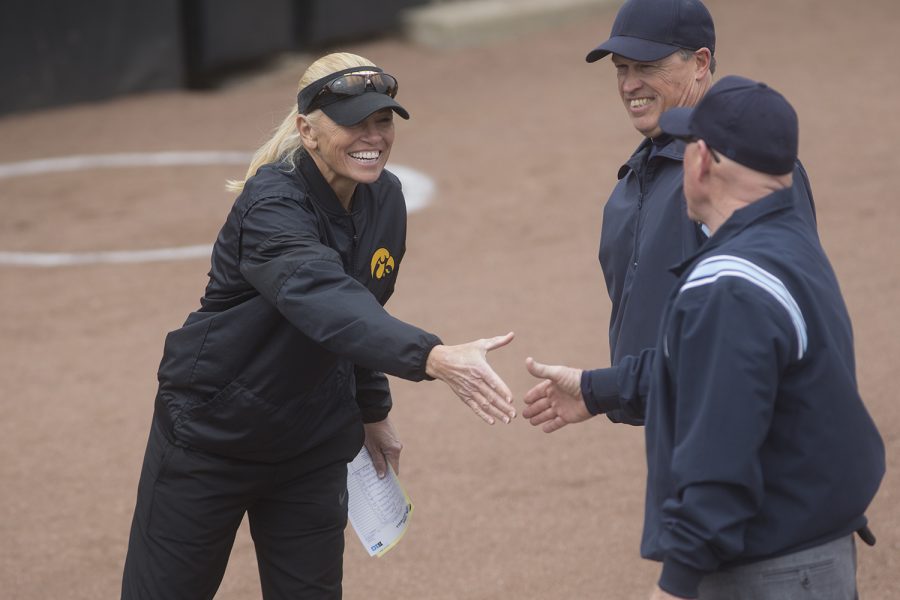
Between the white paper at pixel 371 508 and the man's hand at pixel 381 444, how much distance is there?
0.08 feet

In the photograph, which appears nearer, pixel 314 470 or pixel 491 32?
pixel 314 470

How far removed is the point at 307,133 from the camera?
11.4 feet

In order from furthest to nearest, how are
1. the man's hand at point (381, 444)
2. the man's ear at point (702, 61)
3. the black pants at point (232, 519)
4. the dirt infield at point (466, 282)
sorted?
1. the dirt infield at point (466, 282)
2. the man's hand at point (381, 444)
3. the man's ear at point (702, 61)
4. the black pants at point (232, 519)

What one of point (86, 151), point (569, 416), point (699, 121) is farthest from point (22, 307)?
point (699, 121)

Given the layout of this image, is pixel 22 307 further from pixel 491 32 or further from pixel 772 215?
pixel 491 32

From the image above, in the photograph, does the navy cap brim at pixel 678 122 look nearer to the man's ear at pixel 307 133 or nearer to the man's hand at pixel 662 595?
the man's hand at pixel 662 595

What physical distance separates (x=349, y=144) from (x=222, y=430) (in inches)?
31.5

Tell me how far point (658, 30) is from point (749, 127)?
108 centimetres

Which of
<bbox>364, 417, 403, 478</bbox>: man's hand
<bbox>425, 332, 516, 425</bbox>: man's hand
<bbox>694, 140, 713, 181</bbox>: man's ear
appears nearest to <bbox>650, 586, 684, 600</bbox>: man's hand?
<bbox>425, 332, 516, 425</bbox>: man's hand

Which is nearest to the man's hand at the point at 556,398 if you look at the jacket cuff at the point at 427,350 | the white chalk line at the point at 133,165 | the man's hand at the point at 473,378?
the man's hand at the point at 473,378

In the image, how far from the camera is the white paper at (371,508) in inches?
152

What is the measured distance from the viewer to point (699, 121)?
103 inches

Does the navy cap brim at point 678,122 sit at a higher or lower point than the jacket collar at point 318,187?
higher

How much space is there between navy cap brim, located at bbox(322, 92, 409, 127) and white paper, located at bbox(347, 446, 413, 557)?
3.37 feet
